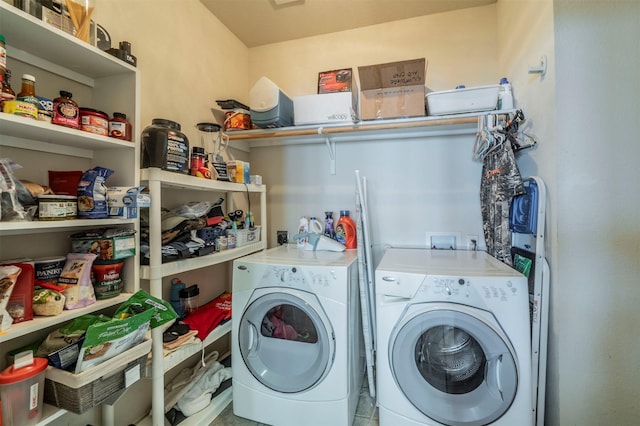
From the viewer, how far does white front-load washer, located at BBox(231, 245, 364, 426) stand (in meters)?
1.36

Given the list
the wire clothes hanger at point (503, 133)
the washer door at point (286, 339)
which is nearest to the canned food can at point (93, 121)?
the washer door at point (286, 339)

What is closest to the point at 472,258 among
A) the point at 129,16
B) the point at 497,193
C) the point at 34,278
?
the point at 497,193

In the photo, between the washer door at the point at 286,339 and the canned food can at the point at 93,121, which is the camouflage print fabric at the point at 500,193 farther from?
the canned food can at the point at 93,121

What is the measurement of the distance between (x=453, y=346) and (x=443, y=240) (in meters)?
0.87

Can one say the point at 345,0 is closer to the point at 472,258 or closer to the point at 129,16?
the point at 129,16

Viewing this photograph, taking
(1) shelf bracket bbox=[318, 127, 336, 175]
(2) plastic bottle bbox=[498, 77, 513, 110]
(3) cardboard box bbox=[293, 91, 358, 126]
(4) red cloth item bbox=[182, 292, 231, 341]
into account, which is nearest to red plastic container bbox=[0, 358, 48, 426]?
(4) red cloth item bbox=[182, 292, 231, 341]

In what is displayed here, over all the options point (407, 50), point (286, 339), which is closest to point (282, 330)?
point (286, 339)

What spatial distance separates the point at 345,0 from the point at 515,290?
78.0 inches

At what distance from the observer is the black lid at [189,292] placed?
64.2 inches

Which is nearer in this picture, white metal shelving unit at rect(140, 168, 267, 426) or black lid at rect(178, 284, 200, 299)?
white metal shelving unit at rect(140, 168, 267, 426)

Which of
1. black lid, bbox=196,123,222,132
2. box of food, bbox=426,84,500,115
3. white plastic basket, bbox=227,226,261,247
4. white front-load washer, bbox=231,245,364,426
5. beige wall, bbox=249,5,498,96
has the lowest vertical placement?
white front-load washer, bbox=231,245,364,426

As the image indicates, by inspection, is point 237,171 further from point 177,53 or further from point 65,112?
point 65,112

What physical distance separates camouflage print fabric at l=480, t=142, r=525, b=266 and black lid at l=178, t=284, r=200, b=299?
179 cm

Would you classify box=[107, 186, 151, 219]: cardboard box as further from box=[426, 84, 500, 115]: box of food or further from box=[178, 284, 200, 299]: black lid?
box=[426, 84, 500, 115]: box of food
